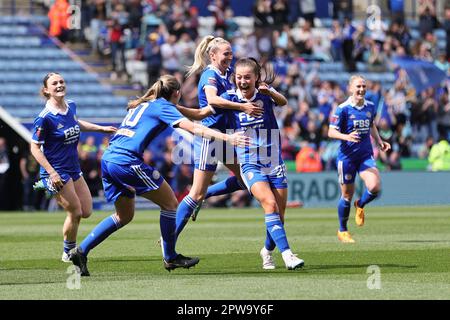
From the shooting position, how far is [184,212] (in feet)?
43.5

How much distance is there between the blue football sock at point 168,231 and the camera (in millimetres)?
12000

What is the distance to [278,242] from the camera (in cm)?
1170

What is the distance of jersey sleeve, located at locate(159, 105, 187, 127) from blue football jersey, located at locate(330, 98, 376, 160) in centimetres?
604

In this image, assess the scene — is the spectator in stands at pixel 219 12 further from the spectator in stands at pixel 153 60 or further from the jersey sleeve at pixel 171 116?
the jersey sleeve at pixel 171 116

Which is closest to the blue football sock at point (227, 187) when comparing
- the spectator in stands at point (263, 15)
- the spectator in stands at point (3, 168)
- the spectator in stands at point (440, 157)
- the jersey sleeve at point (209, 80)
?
the jersey sleeve at point (209, 80)

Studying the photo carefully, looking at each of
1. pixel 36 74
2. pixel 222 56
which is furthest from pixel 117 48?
pixel 222 56

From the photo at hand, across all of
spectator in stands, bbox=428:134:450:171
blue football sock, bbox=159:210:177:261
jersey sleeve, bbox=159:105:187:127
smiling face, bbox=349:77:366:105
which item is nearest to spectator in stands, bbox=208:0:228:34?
spectator in stands, bbox=428:134:450:171

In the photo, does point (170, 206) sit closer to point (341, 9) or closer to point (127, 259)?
point (127, 259)

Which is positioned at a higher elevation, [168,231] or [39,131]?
[39,131]

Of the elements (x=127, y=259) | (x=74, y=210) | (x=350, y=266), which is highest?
(x=74, y=210)

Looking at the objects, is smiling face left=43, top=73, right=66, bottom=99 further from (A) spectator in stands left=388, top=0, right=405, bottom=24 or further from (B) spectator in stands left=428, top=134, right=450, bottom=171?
(A) spectator in stands left=388, top=0, right=405, bottom=24

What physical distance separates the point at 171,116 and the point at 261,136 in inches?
50.0

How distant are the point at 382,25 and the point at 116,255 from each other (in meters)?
26.1
